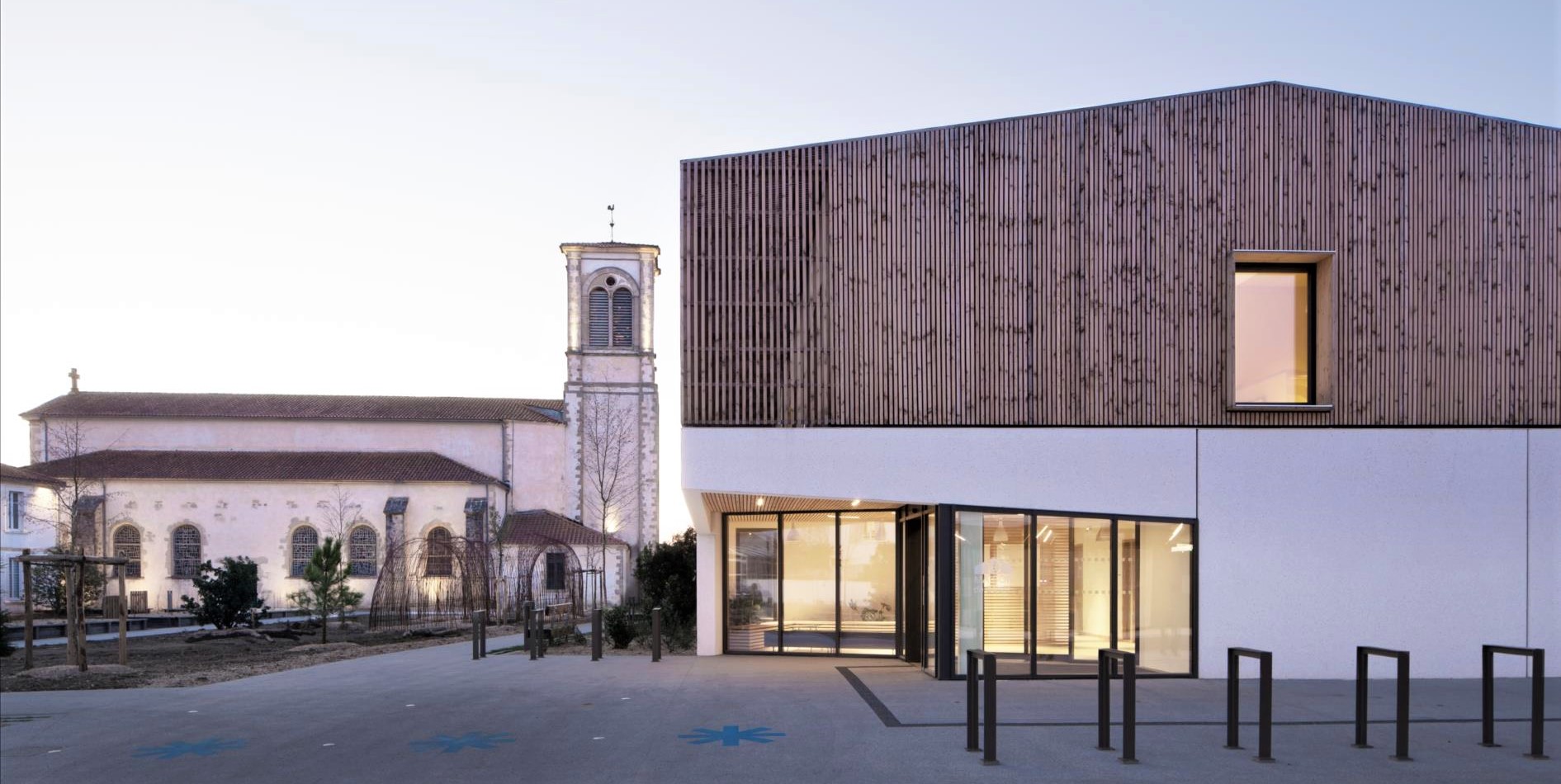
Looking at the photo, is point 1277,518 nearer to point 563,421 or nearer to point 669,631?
point 669,631

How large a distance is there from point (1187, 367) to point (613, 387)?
3708 centimetres

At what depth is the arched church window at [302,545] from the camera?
145ft

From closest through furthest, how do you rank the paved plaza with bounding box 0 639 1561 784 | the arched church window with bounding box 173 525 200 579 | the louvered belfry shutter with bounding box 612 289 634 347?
the paved plaza with bounding box 0 639 1561 784, the arched church window with bounding box 173 525 200 579, the louvered belfry shutter with bounding box 612 289 634 347

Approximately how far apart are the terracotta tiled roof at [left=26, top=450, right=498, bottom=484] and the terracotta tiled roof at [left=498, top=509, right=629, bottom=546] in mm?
2041

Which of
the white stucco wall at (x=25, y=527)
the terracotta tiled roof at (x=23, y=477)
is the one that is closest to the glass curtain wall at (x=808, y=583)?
the white stucco wall at (x=25, y=527)

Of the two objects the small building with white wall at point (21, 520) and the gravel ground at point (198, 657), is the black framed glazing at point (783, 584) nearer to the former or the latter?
the gravel ground at point (198, 657)

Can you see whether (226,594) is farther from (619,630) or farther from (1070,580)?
(1070,580)

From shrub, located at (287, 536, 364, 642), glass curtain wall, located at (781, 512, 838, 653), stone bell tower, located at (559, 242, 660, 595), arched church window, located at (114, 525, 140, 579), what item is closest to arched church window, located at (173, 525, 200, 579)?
arched church window, located at (114, 525, 140, 579)

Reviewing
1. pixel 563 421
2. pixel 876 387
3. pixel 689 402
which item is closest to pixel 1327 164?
pixel 876 387

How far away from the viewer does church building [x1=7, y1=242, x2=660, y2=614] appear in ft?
143

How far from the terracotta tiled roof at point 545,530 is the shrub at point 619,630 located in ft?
73.2

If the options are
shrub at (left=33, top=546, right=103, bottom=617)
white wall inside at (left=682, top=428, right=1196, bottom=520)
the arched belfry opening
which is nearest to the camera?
white wall inside at (left=682, top=428, right=1196, bottom=520)

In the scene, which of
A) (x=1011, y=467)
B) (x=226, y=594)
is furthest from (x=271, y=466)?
(x=1011, y=467)

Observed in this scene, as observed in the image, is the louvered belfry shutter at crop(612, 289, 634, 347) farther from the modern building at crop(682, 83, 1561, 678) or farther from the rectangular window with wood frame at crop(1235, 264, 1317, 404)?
the rectangular window with wood frame at crop(1235, 264, 1317, 404)
